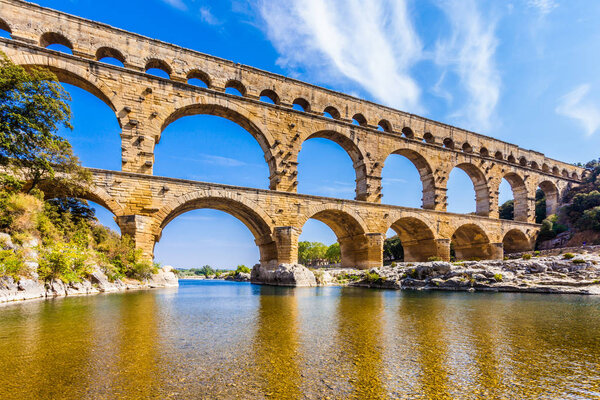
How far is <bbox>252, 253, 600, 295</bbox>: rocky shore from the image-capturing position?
488 inches

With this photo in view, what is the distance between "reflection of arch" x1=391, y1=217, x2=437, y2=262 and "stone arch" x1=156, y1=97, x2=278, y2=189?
10.5 metres

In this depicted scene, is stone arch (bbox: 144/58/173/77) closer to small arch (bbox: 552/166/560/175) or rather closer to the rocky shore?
the rocky shore

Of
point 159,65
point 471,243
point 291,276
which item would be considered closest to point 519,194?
point 471,243

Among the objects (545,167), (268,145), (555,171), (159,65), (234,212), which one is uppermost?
(159,65)

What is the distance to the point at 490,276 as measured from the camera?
13.4m

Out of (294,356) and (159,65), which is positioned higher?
(159,65)

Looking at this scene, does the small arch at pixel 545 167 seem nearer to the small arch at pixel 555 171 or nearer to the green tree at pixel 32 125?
the small arch at pixel 555 171

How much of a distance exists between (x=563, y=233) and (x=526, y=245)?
15.8 feet

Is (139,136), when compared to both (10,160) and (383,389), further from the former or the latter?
(383,389)

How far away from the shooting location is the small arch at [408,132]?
24891 mm

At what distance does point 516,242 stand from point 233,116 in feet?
89.1

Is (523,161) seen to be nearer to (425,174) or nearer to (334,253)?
(425,174)

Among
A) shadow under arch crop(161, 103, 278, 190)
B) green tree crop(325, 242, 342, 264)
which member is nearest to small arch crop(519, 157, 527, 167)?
shadow under arch crop(161, 103, 278, 190)

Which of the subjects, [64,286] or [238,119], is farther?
[238,119]
